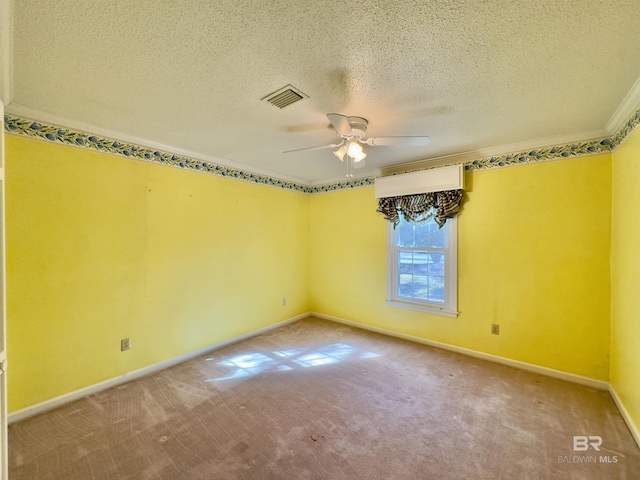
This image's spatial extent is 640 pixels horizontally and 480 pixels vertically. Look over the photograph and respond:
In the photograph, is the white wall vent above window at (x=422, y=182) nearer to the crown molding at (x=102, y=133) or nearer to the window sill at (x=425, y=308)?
the window sill at (x=425, y=308)

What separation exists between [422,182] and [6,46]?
3.43 metres

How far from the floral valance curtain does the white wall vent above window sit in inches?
2.7

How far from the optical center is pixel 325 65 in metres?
1.50

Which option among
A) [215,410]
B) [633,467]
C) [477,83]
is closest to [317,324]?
[215,410]

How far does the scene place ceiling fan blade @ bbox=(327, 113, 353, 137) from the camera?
1665 mm

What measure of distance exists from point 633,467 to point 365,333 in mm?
2556

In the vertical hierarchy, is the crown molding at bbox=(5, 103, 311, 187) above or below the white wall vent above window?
above

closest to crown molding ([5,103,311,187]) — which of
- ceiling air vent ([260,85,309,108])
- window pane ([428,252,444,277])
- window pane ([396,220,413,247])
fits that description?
ceiling air vent ([260,85,309,108])

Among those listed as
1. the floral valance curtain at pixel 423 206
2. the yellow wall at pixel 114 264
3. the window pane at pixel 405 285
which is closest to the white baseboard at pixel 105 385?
the yellow wall at pixel 114 264

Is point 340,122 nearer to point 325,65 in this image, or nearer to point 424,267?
point 325,65

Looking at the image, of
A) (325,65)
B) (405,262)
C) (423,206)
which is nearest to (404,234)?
(405,262)

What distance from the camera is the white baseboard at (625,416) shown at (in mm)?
1796
